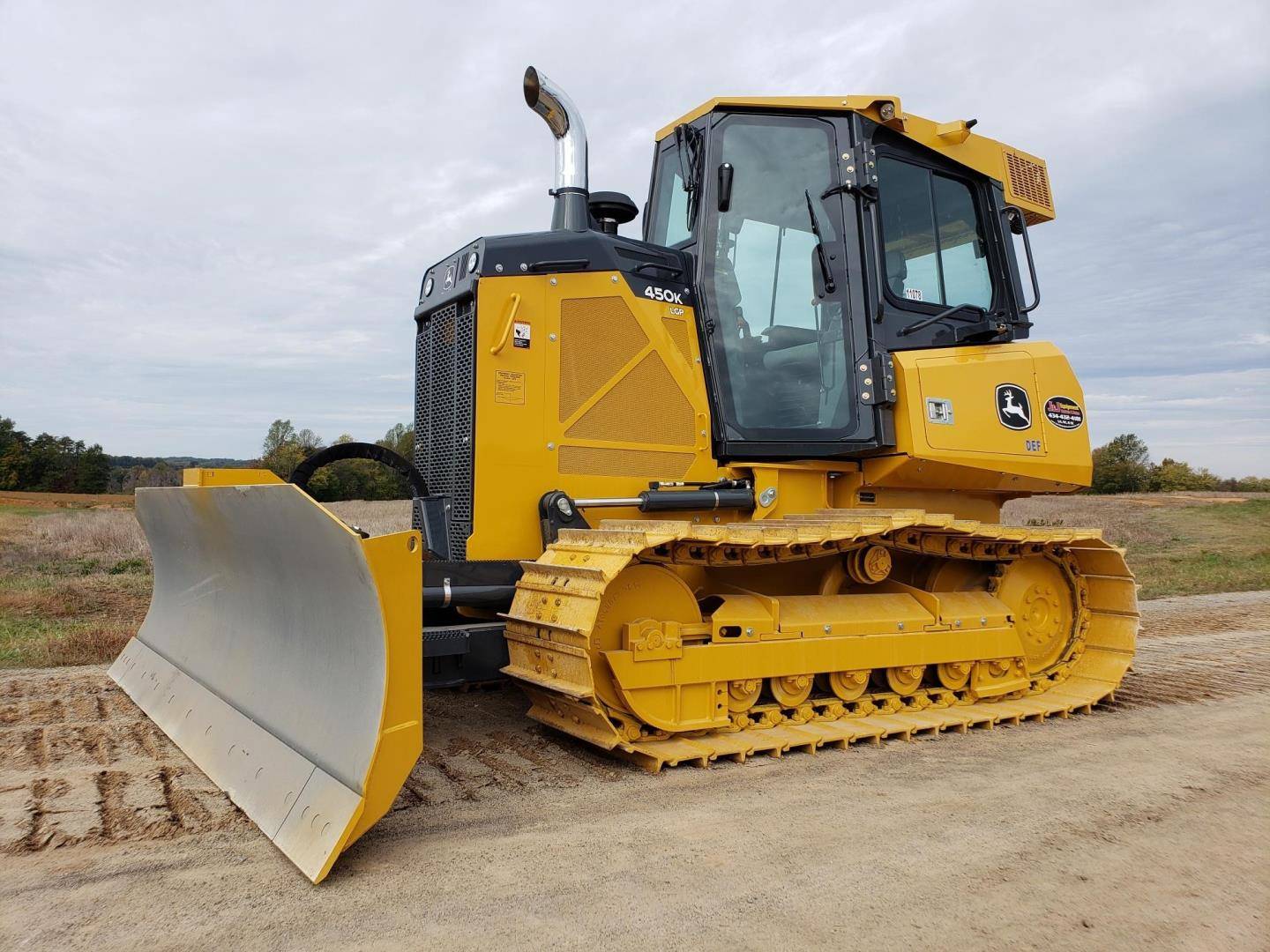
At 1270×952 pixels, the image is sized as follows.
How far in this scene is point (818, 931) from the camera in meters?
2.63

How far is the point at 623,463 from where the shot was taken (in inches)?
198

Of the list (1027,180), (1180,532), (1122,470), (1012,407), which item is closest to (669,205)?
(1012,407)

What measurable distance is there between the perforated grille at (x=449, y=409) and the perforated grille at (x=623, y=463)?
0.53m

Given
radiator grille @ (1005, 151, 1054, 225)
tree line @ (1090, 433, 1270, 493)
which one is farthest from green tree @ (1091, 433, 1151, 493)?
radiator grille @ (1005, 151, 1054, 225)

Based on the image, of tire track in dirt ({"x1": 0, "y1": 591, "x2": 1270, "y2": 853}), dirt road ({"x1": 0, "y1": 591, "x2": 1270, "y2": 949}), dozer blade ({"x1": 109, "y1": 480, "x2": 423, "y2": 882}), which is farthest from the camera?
tire track in dirt ({"x1": 0, "y1": 591, "x2": 1270, "y2": 853})

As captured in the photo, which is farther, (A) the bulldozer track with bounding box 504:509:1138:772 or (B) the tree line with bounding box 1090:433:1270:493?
(B) the tree line with bounding box 1090:433:1270:493

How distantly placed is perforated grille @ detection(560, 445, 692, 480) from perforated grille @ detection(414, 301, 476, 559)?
53 cm

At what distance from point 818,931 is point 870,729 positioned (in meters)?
2.23

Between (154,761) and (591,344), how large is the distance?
2.92 meters

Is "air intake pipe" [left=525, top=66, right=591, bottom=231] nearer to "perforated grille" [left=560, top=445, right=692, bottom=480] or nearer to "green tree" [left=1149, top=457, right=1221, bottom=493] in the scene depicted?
"perforated grille" [left=560, top=445, right=692, bottom=480]

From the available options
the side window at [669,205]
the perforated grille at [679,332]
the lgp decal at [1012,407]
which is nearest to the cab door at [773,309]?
the perforated grille at [679,332]

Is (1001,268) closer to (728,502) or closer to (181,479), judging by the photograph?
(728,502)

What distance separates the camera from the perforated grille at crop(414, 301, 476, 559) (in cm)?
472

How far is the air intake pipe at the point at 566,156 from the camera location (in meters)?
5.23
